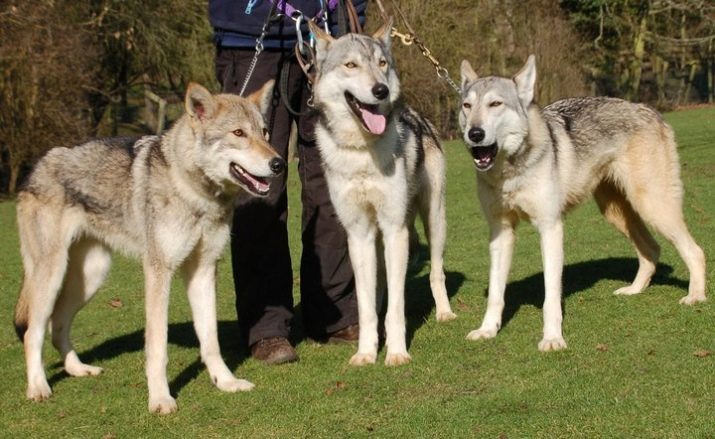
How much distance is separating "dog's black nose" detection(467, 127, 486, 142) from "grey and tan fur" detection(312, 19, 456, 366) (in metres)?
0.46

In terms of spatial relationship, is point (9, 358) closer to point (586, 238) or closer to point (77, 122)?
point (586, 238)


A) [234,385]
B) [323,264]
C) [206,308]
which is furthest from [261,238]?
→ [234,385]

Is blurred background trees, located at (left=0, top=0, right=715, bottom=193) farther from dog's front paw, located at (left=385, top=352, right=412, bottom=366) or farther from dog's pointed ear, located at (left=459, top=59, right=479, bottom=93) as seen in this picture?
dog's front paw, located at (left=385, top=352, right=412, bottom=366)

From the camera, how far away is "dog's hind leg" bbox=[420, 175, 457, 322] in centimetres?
699

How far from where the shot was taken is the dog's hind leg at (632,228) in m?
7.38

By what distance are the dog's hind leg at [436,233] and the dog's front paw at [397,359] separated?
1253 mm

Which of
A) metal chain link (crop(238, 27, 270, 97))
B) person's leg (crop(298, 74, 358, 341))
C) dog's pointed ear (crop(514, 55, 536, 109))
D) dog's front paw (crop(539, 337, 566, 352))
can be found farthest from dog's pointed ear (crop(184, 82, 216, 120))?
dog's front paw (crop(539, 337, 566, 352))

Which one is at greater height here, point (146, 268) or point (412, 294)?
point (146, 268)

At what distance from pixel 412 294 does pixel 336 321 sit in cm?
170

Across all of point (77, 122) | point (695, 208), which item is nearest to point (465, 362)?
point (695, 208)

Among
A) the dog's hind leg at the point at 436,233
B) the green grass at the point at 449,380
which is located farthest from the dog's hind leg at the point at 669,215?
the dog's hind leg at the point at 436,233

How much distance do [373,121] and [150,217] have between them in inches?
57.9

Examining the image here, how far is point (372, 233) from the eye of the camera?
235 inches

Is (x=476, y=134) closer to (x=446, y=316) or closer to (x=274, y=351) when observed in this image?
(x=446, y=316)
